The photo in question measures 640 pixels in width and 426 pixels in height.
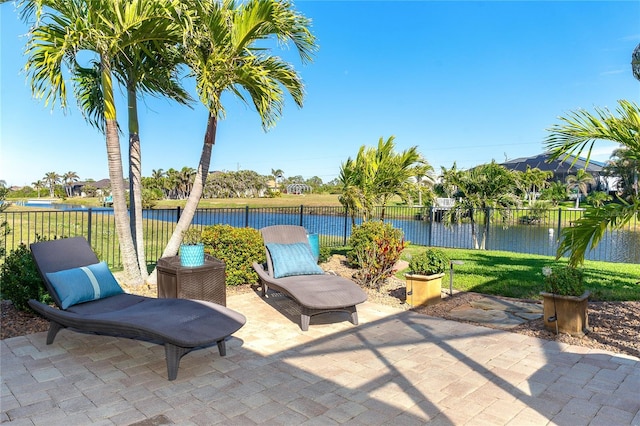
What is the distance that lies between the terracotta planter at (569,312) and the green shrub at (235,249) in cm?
423

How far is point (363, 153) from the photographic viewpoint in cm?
960

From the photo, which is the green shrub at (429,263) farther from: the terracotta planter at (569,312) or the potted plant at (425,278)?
the terracotta planter at (569,312)

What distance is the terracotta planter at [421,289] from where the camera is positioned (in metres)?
5.38

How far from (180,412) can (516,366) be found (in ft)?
8.98

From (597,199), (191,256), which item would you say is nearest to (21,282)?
(191,256)

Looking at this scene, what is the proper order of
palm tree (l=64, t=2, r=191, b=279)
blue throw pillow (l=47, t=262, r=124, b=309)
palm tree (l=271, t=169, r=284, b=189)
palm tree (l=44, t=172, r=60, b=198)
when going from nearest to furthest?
blue throw pillow (l=47, t=262, r=124, b=309), palm tree (l=64, t=2, r=191, b=279), palm tree (l=44, t=172, r=60, b=198), palm tree (l=271, t=169, r=284, b=189)

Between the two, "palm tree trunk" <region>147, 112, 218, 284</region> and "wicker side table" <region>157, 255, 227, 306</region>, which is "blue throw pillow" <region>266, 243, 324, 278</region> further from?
"palm tree trunk" <region>147, 112, 218, 284</region>

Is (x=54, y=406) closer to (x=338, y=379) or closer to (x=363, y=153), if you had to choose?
(x=338, y=379)

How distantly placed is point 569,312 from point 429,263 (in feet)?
5.89

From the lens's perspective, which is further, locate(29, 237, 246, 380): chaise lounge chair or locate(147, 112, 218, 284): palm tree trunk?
locate(147, 112, 218, 284): palm tree trunk

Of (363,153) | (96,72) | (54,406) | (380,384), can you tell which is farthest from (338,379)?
(363,153)

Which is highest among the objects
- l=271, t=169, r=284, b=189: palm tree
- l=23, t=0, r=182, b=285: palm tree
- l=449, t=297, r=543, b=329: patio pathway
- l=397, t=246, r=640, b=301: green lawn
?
l=271, t=169, r=284, b=189: palm tree

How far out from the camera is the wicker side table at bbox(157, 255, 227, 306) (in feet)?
15.3

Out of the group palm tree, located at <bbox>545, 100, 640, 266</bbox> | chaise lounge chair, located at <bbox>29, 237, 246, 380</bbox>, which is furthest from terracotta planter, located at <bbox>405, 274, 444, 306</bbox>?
chaise lounge chair, located at <bbox>29, 237, 246, 380</bbox>
